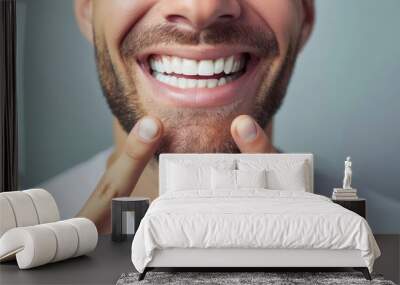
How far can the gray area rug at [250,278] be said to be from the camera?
4.80 meters

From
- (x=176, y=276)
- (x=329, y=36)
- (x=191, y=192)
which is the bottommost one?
(x=176, y=276)

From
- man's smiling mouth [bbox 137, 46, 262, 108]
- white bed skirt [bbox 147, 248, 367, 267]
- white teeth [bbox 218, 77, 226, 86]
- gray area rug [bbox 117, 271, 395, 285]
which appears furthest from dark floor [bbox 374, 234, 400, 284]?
white teeth [bbox 218, 77, 226, 86]

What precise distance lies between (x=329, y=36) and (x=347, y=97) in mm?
667

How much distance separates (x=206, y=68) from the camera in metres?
7.03

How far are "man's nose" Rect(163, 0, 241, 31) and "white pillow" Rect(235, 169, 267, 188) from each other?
1557 millimetres

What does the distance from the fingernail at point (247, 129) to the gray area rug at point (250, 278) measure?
7.48ft

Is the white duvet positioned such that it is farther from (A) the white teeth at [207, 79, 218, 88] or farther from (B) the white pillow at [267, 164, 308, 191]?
(A) the white teeth at [207, 79, 218, 88]

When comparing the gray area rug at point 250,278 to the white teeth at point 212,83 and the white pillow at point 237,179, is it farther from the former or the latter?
the white teeth at point 212,83

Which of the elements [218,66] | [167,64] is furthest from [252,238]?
[167,64]

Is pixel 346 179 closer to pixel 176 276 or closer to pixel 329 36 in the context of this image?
pixel 329 36

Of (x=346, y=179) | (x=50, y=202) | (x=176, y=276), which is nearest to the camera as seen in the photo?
(x=176, y=276)

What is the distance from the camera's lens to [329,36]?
7.23m

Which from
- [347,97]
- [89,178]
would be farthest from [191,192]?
[347,97]

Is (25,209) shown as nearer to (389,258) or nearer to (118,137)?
(118,137)
